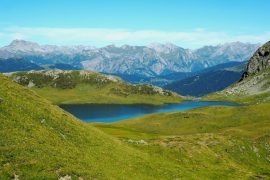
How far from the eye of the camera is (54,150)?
36.0m

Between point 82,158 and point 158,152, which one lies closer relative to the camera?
point 82,158

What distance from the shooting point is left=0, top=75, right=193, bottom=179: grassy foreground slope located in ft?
104

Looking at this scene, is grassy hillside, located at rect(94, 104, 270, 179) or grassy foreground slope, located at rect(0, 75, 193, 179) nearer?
grassy foreground slope, located at rect(0, 75, 193, 179)

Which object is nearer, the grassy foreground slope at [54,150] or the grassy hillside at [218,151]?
the grassy foreground slope at [54,150]

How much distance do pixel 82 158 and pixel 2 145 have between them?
7947 millimetres

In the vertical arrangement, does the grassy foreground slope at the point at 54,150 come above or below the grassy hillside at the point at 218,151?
above

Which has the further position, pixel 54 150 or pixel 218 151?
pixel 218 151

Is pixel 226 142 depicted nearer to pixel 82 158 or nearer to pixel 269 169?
pixel 269 169

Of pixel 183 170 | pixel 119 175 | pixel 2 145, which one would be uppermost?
pixel 2 145

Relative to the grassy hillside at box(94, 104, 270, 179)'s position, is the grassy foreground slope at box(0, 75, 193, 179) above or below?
above

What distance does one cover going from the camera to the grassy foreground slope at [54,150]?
31844mm

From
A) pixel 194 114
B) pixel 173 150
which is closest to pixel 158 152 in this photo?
pixel 173 150

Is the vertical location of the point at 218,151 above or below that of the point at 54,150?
below

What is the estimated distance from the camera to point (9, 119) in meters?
38.9
